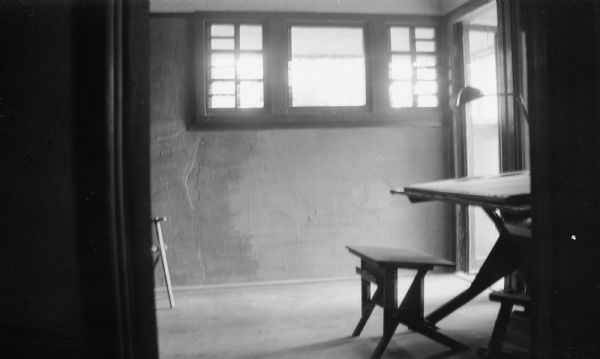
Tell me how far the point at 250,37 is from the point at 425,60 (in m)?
1.79

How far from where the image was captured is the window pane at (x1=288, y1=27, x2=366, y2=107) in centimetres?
486

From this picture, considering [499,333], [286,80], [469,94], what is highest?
[286,80]

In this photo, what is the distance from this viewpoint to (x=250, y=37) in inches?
189

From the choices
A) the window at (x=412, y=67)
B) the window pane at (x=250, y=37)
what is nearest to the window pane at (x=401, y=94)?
the window at (x=412, y=67)

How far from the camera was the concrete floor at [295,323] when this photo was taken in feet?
9.87

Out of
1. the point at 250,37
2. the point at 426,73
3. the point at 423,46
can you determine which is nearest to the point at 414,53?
the point at 423,46

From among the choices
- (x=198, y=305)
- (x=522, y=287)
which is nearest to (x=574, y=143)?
(x=522, y=287)

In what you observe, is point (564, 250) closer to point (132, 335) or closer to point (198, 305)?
point (132, 335)

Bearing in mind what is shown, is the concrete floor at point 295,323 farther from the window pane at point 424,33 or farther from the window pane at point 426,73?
the window pane at point 424,33

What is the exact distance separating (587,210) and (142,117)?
112 centimetres

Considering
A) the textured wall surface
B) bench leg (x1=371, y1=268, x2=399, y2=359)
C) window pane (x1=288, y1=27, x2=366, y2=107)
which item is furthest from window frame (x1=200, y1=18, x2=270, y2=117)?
bench leg (x1=371, y1=268, x2=399, y2=359)

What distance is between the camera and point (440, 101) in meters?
5.05

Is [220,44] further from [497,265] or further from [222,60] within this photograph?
[497,265]

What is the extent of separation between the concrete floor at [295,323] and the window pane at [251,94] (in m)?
1.76
